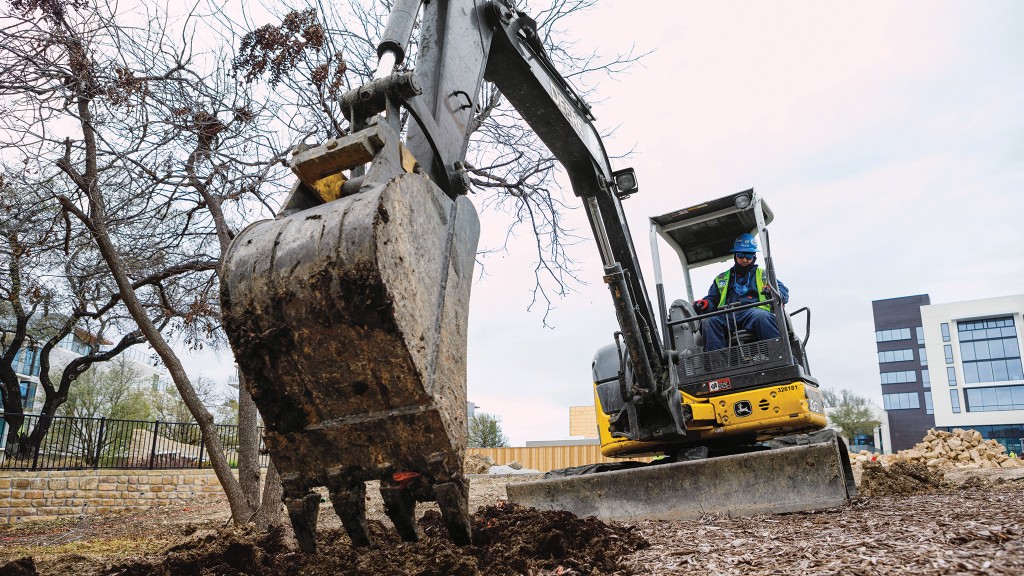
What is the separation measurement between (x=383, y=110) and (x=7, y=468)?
14.1 m

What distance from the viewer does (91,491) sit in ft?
43.5

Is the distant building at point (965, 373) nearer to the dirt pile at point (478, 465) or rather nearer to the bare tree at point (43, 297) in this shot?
the dirt pile at point (478, 465)

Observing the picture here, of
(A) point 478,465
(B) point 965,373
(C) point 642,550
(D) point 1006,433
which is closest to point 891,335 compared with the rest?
(B) point 965,373

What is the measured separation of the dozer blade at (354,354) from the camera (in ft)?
7.07

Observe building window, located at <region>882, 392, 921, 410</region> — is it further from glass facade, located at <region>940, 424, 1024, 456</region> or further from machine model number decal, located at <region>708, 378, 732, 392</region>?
machine model number decal, located at <region>708, 378, 732, 392</region>

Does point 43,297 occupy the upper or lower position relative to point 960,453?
upper

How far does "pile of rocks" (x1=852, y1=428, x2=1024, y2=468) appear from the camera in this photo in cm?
1547

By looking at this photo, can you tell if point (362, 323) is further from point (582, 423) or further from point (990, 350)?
point (990, 350)

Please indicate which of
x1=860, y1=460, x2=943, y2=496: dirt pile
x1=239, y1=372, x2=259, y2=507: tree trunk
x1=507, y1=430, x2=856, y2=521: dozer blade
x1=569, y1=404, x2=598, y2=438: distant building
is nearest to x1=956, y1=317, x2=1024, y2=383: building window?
x1=569, y1=404, x2=598, y2=438: distant building

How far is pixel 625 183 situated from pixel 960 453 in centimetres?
1504

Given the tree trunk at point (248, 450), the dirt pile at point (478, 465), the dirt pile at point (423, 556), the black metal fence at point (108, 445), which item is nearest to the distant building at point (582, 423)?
the dirt pile at point (478, 465)

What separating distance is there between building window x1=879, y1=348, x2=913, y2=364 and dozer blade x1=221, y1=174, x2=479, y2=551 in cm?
7315

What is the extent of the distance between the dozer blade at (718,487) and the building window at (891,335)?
68.5 m

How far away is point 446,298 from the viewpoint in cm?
243
